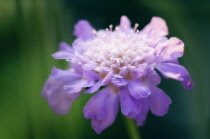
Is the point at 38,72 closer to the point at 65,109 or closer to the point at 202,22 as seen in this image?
the point at 65,109

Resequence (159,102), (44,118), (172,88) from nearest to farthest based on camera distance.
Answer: (159,102) < (44,118) < (172,88)

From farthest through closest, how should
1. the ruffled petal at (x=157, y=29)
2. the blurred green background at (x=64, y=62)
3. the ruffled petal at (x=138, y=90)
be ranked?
the blurred green background at (x=64, y=62)
the ruffled petal at (x=157, y=29)
the ruffled petal at (x=138, y=90)

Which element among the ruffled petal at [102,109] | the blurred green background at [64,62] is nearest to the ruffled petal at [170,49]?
the ruffled petal at [102,109]

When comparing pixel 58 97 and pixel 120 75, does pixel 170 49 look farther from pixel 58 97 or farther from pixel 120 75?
pixel 58 97

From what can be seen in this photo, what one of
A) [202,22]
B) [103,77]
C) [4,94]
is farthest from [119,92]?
[202,22]

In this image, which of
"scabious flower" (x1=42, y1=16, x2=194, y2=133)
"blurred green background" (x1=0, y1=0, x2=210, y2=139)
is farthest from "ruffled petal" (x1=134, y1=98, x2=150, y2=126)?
"blurred green background" (x1=0, y1=0, x2=210, y2=139)

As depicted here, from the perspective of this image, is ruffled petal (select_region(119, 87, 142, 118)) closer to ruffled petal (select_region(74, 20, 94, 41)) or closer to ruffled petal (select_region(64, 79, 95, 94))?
ruffled petal (select_region(64, 79, 95, 94))

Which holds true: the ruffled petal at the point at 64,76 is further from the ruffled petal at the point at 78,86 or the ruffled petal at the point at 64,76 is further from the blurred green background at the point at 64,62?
the blurred green background at the point at 64,62
